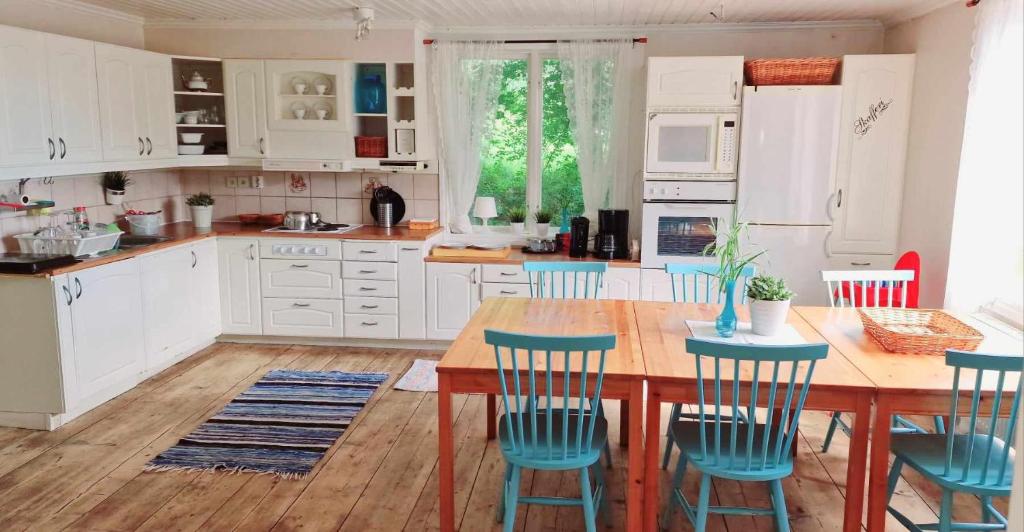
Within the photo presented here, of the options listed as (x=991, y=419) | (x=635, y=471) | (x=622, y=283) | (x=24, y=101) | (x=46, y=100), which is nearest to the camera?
(x=991, y=419)

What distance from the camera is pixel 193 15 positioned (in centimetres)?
484

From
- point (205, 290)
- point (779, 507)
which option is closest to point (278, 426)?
point (205, 290)

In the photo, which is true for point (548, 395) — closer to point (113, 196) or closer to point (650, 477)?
point (650, 477)

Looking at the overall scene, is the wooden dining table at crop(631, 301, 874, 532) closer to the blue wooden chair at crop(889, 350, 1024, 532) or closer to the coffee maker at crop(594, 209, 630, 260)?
the blue wooden chair at crop(889, 350, 1024, 532)

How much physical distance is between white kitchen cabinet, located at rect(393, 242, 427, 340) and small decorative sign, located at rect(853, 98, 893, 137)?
277 centimetres

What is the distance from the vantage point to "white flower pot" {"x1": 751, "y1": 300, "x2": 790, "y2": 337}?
2.80 m

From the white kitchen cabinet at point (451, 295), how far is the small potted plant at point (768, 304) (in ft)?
7.81

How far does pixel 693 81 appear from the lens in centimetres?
453

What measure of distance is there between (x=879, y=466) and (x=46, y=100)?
410cm

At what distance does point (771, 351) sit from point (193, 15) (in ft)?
14.0

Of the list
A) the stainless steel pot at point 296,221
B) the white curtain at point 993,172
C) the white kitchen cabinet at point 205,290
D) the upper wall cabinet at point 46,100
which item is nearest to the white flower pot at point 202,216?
the white kitchen cabinet at point 205,290

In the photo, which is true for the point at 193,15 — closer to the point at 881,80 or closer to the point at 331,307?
the point at 331,307

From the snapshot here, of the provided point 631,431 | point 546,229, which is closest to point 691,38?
point 546,229

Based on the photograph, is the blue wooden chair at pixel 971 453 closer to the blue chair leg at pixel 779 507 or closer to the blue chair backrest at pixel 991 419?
the blue chair backrest at pixel 991 419
